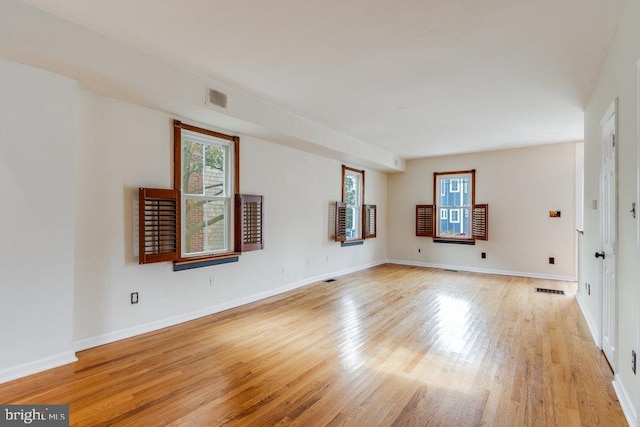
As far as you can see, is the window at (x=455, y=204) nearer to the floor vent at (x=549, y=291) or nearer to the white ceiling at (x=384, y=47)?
the floor vent at (x=549, y=291)

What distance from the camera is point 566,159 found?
20.6ft

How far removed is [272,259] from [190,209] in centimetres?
159

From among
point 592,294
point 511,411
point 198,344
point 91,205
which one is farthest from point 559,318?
point 91,205

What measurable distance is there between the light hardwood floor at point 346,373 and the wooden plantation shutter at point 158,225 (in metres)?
0.84

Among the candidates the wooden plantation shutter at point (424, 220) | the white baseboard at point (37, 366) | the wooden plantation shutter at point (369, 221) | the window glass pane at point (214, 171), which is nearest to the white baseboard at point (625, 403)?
the white baseboard at point (37, 366)

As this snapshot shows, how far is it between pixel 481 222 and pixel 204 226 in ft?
18.9

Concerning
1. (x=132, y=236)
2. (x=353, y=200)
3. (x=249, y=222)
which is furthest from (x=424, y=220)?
(x=132, y=236)

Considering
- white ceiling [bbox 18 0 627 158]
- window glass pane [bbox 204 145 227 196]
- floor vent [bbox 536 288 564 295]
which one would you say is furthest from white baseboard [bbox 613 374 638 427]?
window glass pane [bbox 204 145 227 196]

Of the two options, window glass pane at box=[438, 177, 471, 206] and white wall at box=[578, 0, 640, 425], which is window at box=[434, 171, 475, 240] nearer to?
window glass pane at box=[438, 177, 471, 206]

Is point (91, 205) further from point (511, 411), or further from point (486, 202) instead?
point (486, 202)

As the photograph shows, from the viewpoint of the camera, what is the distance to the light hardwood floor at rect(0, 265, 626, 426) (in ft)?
6.73

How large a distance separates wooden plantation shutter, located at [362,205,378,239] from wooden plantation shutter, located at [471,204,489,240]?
2.18 metres

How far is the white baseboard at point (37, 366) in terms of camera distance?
7.97ft

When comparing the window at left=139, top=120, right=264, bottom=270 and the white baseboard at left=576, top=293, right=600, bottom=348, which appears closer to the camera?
the white baseboard at left=576, top=293, right=600, bottom=348
